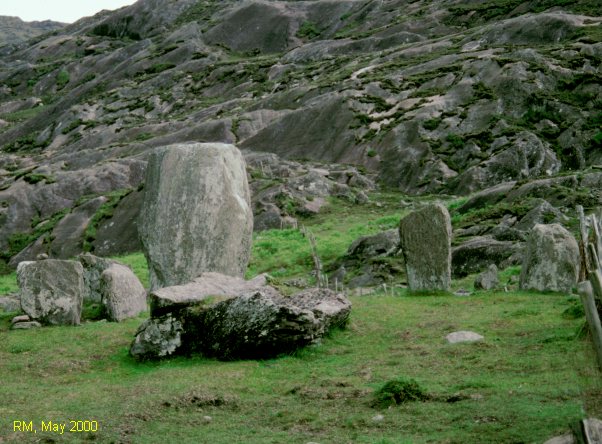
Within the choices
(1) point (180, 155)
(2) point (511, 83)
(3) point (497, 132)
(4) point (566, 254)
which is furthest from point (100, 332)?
(2) point (511, 83)

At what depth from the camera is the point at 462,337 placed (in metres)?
16.2

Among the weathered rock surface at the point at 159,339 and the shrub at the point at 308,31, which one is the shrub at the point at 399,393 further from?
the shrub at the point at 308,31

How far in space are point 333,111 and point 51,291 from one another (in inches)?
1885

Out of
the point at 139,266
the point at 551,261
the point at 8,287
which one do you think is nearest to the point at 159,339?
the point at 551,261

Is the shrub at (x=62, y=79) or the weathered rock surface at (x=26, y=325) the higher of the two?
the shrub at (x=62, y=79)

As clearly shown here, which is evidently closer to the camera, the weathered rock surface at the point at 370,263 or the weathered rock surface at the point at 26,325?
the weathered rock surface at the point at 26,325

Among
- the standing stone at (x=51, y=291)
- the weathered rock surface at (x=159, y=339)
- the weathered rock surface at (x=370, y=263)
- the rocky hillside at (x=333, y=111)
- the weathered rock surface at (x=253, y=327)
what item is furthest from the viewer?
the rocky hillside at (x=333, y=111)

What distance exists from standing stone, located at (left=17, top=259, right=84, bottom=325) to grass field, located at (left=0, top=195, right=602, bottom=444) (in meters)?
0.70

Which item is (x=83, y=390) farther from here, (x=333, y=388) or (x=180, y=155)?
(x=180, y=155)

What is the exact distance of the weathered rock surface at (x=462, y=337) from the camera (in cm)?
1602

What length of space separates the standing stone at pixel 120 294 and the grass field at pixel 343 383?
4.56 ft

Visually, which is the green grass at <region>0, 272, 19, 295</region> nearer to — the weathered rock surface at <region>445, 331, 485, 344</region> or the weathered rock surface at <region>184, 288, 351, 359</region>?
the weathered rock surface at <region>184, 288, 351, 359</region>

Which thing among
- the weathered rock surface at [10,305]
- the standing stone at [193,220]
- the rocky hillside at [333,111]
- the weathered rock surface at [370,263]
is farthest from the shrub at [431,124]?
the weathered rock surface at [10,305]

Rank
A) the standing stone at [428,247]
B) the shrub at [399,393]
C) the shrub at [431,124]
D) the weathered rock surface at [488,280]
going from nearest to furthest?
the shrub at [399,393]
the standing stone at [428,247]
the weathered rock surface at [488,280]
the shrub at [431,124]
